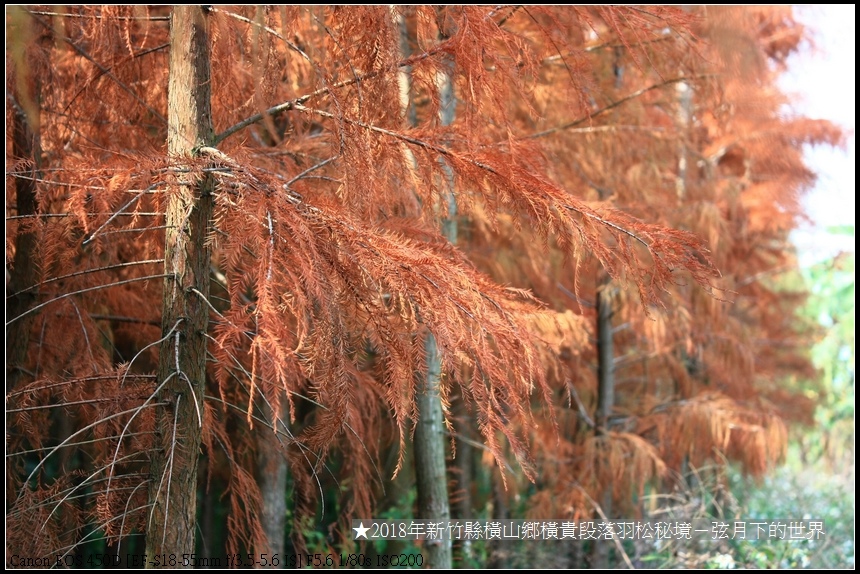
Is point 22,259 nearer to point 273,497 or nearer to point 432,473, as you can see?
point 432,473

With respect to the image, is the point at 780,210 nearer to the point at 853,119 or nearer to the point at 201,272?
the point at 853,119

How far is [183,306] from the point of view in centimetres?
276

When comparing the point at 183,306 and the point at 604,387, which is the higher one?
the point at 183,306

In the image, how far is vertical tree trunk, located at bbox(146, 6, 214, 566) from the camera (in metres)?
2.63

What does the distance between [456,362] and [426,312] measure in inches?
6.5

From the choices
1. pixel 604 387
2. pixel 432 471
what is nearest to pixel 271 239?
pixel 432 471

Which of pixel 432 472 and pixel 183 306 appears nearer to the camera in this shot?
pixel 183 306

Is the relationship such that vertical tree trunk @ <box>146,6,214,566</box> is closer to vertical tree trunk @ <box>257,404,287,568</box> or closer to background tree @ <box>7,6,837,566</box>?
background tree @ <box>7,6,837,566</box>

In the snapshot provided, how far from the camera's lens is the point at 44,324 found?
11.8ft

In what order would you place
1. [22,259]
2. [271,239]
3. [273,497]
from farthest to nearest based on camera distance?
[273,497] → [22,259] → [271,239]

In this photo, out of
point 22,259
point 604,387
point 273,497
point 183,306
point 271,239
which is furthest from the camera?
point 604,387

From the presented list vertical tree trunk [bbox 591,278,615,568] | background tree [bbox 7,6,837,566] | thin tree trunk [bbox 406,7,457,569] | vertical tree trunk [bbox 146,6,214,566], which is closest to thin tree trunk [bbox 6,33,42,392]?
background tree [bbox 7,6,837,566]

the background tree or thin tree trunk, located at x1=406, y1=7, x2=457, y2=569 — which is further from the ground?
the background tree

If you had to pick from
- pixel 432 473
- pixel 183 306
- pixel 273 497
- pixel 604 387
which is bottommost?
pixel 273 497
